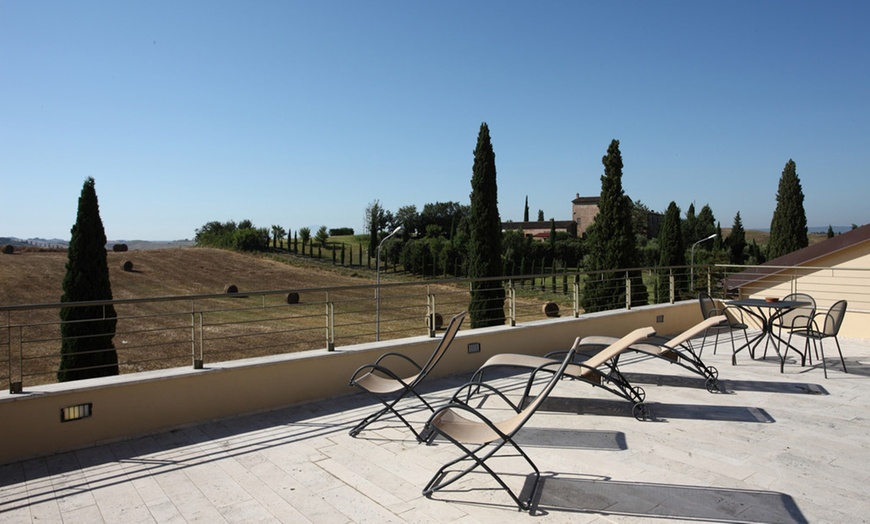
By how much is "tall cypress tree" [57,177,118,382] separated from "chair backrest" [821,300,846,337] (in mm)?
13595

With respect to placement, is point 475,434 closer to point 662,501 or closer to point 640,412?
point 662,501

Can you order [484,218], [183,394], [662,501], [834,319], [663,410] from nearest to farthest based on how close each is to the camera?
[662,501], [183,394], [663,410], [834,319], [484,218]

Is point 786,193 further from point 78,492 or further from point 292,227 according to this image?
point 292,227

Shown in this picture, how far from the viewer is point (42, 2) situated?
754 centimetres

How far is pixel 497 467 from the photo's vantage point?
12.0 ft

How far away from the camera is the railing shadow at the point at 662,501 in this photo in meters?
2.90

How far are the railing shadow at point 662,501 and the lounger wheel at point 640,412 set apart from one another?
1.49 m

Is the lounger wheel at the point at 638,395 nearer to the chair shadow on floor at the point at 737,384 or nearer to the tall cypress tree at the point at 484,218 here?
the chair shadow on floor at the point at 737,384

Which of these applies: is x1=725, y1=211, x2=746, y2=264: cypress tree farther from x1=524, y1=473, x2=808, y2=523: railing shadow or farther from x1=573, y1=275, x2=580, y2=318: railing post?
x1=524, y1=473, x2=808, y2=523: railing shadow

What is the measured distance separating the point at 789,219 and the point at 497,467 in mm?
28973

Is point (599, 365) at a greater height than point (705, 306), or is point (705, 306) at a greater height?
point (705, 306)

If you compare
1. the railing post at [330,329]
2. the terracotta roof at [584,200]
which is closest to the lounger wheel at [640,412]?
the railing post at [330,329]

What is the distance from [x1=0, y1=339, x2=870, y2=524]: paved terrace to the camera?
9.79 feet

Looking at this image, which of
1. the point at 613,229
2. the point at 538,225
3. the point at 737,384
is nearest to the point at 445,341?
the point at 737,384
